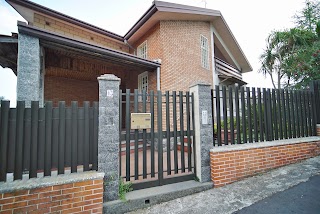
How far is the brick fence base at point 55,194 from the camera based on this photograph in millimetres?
2121

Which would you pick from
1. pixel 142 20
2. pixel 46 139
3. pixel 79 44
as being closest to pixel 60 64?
pixel 79 44

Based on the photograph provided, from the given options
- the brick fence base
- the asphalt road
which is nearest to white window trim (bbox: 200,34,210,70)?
the asphalt road

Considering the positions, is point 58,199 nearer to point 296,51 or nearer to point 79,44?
point 79,44

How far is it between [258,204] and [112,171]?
104 inches

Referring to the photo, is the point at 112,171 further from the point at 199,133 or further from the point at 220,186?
the point at 220,186

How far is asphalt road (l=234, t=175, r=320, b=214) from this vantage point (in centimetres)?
251

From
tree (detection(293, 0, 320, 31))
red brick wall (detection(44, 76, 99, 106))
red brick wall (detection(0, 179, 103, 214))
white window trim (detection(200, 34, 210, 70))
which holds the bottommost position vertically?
red brick wall (detection(0, 179, 103, 214))

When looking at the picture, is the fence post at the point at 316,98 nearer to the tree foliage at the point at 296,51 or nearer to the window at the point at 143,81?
the tree foliage at the point at 296,51

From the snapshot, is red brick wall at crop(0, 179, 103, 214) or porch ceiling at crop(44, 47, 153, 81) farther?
porch ceiling at crop(44, 47, 153, 81)

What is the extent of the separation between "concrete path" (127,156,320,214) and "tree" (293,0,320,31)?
1134 centimetres

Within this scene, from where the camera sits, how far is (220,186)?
11.2ft

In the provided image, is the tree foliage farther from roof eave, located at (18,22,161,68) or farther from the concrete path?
roof eave, located at (18,22,161,68)

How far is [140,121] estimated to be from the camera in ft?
10.3

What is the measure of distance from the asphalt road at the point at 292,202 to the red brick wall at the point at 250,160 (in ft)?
2.46
